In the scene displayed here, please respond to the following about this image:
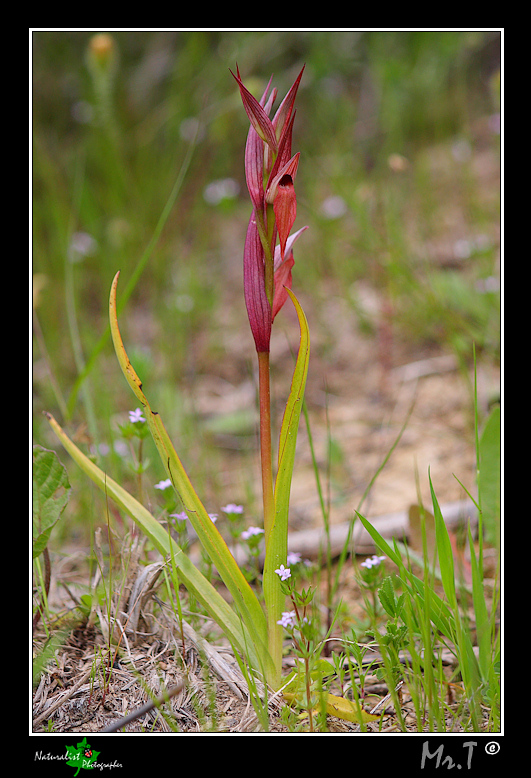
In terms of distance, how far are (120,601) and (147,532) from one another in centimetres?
18

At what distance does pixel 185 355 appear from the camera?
286 cm

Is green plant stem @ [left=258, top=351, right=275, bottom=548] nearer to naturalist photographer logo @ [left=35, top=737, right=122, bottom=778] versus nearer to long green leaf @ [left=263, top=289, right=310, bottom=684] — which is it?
long green leaf @ [left=263, top=289, right=310, bottom=684]

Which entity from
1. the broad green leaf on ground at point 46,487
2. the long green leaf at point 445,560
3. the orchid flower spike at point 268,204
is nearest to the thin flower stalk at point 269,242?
the orchid flower spike at point 268,204

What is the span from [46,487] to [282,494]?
55 cm

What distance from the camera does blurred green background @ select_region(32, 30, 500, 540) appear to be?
8.52ft

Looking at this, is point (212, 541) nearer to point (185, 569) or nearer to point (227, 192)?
point (185, 569)

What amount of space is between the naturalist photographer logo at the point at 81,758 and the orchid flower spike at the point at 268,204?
2.29 ft

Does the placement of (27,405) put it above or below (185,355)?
below

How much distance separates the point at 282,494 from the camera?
94 cm

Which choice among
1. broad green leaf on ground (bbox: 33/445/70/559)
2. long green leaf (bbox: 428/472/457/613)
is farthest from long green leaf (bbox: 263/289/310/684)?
broad green leaf on ground (bbox: 33/445/70/559)

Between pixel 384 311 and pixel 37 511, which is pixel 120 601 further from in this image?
pixel 384 311

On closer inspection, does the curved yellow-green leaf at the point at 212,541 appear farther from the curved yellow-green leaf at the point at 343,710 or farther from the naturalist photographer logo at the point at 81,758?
the naturalist photographer logo at the point at 81,758

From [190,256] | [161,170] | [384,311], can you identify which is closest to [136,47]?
[161,170]

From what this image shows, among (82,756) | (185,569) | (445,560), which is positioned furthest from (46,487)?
(445,560)
